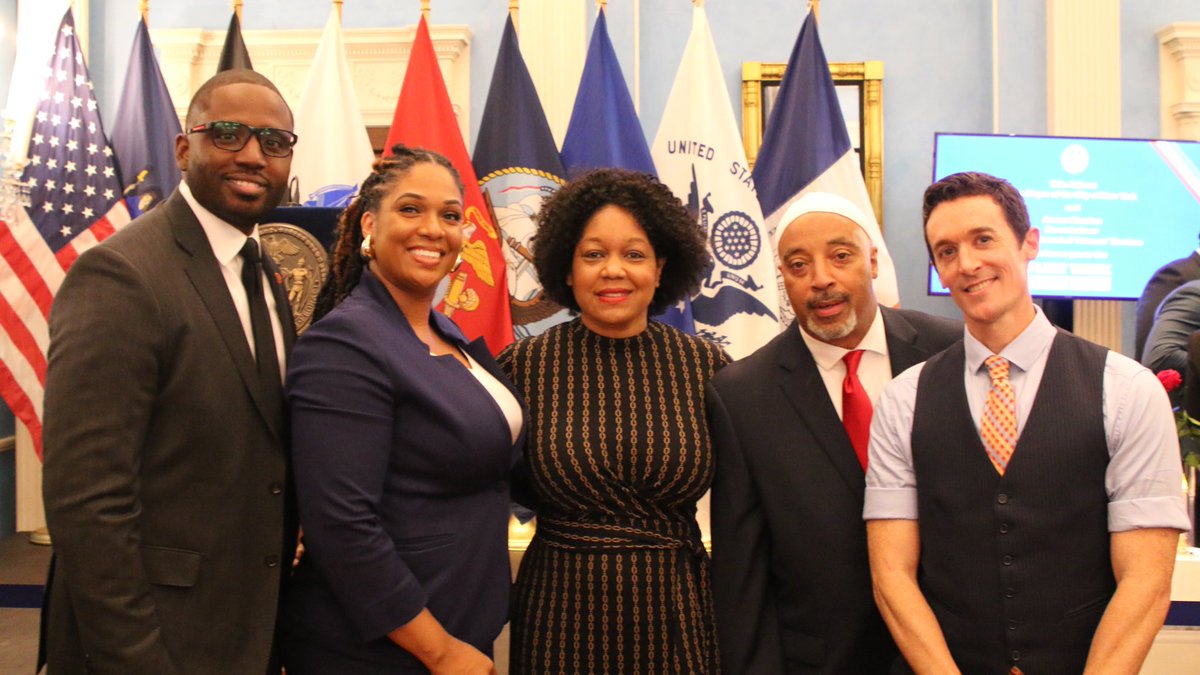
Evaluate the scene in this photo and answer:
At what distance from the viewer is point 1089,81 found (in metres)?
5.60

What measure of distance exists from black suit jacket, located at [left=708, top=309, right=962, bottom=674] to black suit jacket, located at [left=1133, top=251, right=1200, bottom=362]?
3.04 m

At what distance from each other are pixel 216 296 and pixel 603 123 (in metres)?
2.99

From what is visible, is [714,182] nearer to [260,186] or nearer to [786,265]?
[786,265]

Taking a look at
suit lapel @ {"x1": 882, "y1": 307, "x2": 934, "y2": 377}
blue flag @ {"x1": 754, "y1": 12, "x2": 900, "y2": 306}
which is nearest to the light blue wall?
blue flag @ {"x1": 754, "y1": 12, "x2": 900, "y2": 306}

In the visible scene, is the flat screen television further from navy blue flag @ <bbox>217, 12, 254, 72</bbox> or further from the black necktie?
the black necktie

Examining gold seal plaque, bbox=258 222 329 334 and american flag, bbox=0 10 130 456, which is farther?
american flag, bbox=0 10 130 456

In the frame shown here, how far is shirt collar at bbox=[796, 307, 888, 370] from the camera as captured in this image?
1.93m

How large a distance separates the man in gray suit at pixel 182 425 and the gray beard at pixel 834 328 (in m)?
0.99

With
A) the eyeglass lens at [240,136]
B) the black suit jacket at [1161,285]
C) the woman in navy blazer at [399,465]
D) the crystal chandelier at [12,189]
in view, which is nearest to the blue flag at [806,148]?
the black suit jacket at [1161,285]

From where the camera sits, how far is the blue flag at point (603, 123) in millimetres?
4355

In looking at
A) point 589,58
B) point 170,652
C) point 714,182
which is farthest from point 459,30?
point 170,652

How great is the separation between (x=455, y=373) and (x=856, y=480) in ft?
2.52

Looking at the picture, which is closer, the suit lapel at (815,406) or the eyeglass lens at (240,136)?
the eyeglass lens at (240,136)

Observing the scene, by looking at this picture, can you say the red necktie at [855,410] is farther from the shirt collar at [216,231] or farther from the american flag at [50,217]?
the american flag at [50,217]
